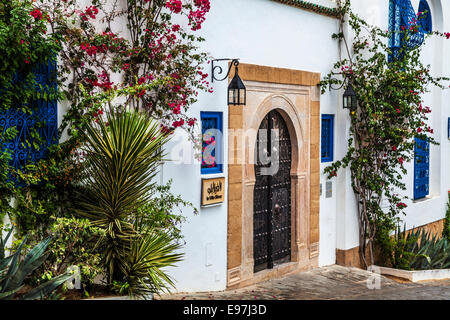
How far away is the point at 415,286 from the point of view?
989 centimetres

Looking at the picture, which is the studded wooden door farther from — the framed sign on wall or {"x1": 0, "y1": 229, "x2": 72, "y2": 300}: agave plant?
{"x1": 0, "y1": 229, "x2": 72, "y2": 300}: agave plant

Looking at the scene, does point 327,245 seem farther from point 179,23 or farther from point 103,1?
point 103,1

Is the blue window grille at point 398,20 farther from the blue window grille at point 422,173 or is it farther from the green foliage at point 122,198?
the green foliage at point 122,198

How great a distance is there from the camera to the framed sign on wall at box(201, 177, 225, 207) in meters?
7.94

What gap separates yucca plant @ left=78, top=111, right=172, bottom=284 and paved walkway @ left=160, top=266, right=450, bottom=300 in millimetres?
1682

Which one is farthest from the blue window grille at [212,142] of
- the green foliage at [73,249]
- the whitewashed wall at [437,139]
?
the whitewashed wall at [437,139]

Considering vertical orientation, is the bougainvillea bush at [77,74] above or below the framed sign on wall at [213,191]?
above

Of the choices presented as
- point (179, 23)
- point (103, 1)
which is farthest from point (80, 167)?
point (179, 23)

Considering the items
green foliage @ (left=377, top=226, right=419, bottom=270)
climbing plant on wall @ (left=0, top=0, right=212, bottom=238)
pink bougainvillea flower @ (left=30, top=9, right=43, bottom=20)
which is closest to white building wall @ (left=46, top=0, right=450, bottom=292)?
climbing plant on wall @ (left=0, top=0, right=212, bottom=238)

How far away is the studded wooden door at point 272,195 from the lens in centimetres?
929

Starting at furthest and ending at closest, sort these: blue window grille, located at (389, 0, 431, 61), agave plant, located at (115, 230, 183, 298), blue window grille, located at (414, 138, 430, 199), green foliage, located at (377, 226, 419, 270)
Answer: blue window grille, located at (414, 138, 430, 199)
blue window grille, located at (389, 0, 431, 61)
green foliage, located at (377, 226, 419, 270)
agave plant, located at (115, 230, 183, 298)

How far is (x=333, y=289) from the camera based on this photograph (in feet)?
30.0

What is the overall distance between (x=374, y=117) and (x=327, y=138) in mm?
939

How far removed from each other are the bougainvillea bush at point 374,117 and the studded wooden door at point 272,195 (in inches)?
44.7
